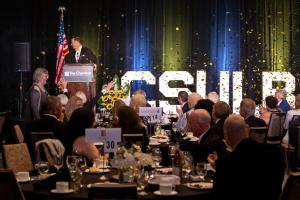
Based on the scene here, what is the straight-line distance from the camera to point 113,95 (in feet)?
45.5

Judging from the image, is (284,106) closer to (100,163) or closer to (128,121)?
(128,121)

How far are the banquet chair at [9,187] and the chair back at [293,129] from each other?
19.3 ft

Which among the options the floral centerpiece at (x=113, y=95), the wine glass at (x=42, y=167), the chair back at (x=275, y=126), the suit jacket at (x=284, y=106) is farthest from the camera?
the floral centerpiece at (x=113, y=95)

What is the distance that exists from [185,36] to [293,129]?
6.53 m

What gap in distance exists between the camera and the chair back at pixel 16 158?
6.23 metres

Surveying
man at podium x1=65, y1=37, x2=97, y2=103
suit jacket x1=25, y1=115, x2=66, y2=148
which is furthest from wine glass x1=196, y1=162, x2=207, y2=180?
Result: man at podium x1=65, y1=37, x2=97, y2=103

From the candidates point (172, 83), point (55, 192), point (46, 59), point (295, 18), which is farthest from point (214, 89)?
point (55, 192)

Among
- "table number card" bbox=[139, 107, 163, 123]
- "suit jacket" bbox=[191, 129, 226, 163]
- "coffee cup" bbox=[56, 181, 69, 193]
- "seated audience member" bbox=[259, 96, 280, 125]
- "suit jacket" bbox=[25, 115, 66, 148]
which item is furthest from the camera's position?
"seated audience member" bbox=[259, 96, 280, 125]

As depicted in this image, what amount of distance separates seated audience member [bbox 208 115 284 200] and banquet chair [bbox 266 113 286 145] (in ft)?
17.5

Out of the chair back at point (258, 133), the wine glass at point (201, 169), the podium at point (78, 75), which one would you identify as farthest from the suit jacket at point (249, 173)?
the podium at point (78, 75)

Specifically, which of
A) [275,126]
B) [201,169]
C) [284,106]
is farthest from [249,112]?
[201,169]

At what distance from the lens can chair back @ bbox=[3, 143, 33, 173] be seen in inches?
245

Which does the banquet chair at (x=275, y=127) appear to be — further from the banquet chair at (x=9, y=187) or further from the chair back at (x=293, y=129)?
the banquet chair at (x=9, y=187)

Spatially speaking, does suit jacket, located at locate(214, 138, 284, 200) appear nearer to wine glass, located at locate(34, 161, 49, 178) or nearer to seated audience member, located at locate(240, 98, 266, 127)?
wine glass, located at locate(34, 161, 49, 178)
